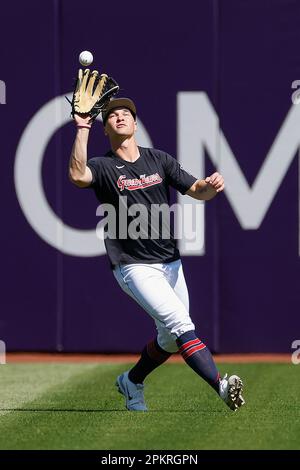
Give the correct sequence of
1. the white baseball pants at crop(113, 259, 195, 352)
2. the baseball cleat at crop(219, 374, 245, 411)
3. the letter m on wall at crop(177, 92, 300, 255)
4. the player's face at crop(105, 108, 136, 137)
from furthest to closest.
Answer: the letter m on wall at crop(177, 92, 300, 255), the player's face at crop(105, 108, 136, 137), the white baseball pants at crop(113, 259, 195, 352), the baseball cleat at crop(219, 374, 245, 411)

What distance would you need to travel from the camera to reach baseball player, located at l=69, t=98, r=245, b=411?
24.1ft

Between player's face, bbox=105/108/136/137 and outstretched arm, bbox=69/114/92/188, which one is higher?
player's face, bbox=105/108/136/137

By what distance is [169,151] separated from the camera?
1131 cm

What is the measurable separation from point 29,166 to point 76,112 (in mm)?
4087

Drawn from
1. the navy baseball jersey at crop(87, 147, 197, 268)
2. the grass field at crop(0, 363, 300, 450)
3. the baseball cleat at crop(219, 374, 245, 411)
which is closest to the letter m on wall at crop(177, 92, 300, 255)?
the grass field at crop(0, 363, 300, 450)

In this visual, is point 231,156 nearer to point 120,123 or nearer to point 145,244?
point 120,123

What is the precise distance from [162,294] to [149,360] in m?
0.60

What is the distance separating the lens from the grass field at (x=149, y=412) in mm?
6320

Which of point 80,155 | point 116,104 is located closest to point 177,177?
point 116,104

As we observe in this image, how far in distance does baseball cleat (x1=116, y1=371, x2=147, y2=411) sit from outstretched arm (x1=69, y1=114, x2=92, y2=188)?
1.36 meters

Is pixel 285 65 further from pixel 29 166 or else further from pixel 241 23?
pixel 29 166

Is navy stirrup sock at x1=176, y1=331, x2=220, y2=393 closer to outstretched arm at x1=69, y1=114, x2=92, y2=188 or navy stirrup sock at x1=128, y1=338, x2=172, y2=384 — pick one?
navy stirrup sock at x1=128, y1=338, x2=172, y2=384

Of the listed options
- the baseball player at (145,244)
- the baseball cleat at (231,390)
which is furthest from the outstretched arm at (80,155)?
the baseball cleat at (231,390)

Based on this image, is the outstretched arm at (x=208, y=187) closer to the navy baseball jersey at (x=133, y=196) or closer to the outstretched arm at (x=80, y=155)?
the navy baseball jersey at (x=133, y=196)
